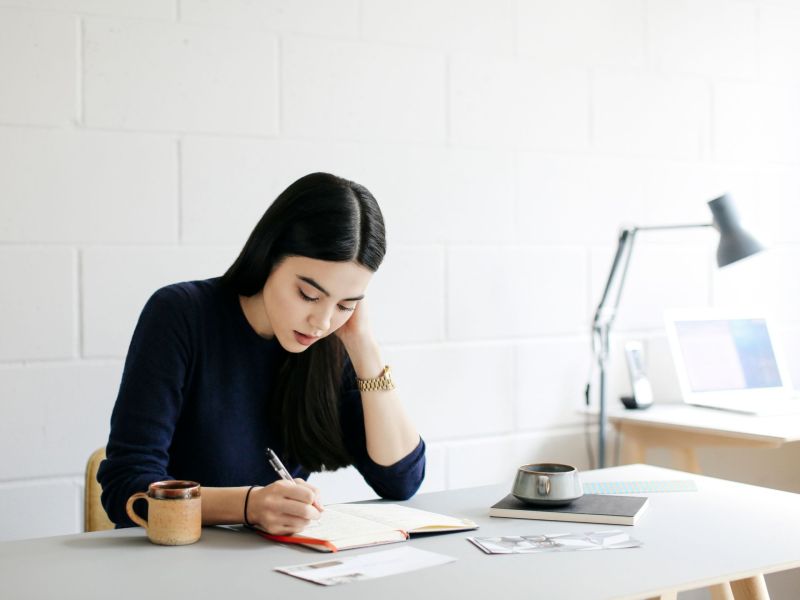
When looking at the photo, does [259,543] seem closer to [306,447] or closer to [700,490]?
[306,447]

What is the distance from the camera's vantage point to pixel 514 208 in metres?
2.71

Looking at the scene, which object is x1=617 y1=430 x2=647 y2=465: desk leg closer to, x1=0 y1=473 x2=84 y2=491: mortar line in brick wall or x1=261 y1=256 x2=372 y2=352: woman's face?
x1=261 y1=256 x2=372 y2=352: woman's face

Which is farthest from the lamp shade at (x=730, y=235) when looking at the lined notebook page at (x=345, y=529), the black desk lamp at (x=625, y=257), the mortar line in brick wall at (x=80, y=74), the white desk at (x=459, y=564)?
the mortar line in brick wall at (x=80, y=74)

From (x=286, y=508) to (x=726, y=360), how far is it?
1.82 metres

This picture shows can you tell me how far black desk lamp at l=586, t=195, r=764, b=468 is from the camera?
253cm

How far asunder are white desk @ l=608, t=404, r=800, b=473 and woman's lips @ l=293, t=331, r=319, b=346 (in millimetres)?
1155

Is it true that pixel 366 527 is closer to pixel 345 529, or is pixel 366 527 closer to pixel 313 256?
pixel 345 529

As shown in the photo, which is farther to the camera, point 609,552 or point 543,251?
point 543,251

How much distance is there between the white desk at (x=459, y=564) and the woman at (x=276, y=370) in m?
0.21

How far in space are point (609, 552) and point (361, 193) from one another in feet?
2.45

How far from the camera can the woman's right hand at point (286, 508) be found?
133 centimetres

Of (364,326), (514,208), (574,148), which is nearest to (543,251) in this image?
(514,208)

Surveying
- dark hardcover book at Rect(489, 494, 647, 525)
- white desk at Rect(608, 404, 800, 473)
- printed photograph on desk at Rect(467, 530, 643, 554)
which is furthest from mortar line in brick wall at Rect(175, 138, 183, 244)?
white desk at Rect(608, 404, 800, 473)

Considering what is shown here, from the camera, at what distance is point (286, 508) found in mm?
1342
